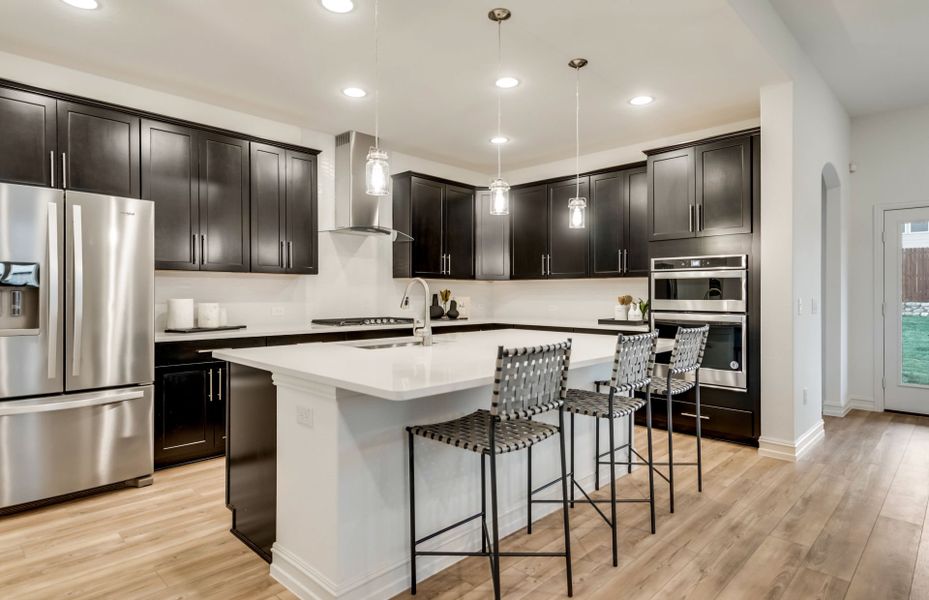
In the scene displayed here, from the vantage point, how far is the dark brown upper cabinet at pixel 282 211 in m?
4.27

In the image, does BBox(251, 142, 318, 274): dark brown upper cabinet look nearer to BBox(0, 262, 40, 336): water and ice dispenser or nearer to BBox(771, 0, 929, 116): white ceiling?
BBox(0, 262, 40, 336): water and ice dispenser

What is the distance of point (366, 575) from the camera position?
1980 millimetres

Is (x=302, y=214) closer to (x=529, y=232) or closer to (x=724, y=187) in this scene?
(x=529, y=232)

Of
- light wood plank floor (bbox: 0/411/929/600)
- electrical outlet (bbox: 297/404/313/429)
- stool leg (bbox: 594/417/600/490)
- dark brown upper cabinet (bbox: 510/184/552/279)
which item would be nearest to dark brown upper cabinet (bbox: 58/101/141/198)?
light wood plank floor (bbox: 0/411/929/600)

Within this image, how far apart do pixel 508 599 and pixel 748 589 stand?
99 centimetres

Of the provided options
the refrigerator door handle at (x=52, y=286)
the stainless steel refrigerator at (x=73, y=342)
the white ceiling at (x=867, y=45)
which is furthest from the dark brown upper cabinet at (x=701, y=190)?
the refrigerator door handle at (x=52, y=286)

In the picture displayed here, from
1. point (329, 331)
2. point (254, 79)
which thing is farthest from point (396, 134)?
point (329, 331)

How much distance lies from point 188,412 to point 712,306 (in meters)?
4.06

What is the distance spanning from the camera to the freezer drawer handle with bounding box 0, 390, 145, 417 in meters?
2.80

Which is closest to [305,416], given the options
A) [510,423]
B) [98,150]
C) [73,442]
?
[510,423]

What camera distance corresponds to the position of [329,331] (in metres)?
4.35

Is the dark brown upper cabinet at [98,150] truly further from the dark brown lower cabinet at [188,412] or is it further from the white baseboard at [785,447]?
the white baseboard at [785,447]

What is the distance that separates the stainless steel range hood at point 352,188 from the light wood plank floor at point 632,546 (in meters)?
2.49

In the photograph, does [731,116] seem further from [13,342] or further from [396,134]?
[13,342]
